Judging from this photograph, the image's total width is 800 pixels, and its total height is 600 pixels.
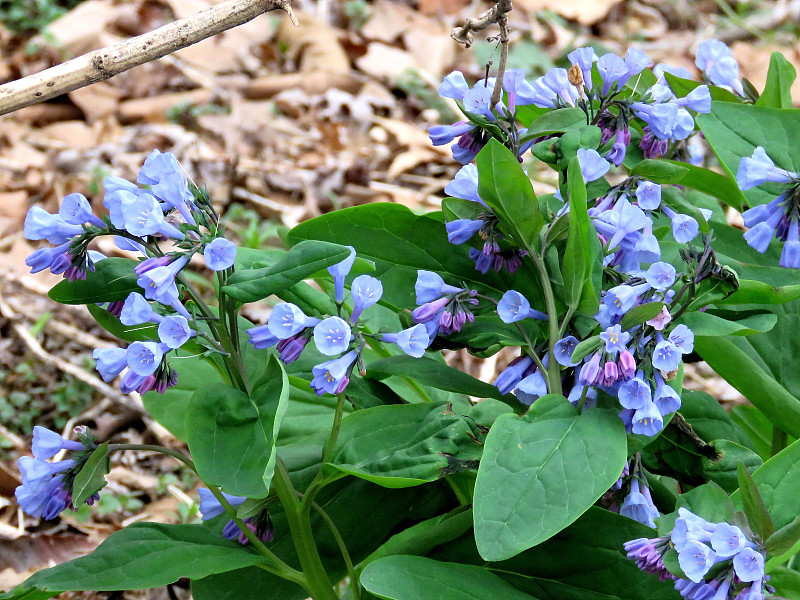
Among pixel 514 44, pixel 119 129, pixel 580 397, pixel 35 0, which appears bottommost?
pixel 514 44

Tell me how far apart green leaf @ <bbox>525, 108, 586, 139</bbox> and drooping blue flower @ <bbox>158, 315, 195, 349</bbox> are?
0.60 metres

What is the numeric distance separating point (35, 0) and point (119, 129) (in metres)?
1.20

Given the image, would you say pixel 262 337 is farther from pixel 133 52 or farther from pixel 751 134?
pixel 751 134

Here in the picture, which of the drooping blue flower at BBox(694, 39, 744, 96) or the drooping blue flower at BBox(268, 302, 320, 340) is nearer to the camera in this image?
the drooping blue flower at BBox(268, 302, 320, 340)

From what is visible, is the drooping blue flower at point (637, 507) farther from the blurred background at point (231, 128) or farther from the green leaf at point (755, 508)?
the blurred background at point (231, 128)

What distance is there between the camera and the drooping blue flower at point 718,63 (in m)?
1.67

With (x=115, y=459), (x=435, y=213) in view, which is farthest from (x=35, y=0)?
(x=435, y=213)

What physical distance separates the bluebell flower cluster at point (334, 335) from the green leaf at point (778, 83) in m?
0.98

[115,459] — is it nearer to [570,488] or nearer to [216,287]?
[216,287]

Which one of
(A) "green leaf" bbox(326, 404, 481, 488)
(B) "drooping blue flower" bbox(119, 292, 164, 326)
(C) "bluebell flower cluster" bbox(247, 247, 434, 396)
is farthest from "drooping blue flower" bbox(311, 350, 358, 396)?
(B) "drooping blue flower" bbox(119, 292, 164, 326)

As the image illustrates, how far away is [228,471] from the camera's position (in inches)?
44.3

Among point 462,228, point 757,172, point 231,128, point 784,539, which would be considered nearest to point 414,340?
point 462,228

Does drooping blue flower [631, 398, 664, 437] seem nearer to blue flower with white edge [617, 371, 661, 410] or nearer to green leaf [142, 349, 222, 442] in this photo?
blue flower with white edge [617, 371, 661, 410]

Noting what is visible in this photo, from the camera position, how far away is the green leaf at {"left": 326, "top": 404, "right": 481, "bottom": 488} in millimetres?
1167
